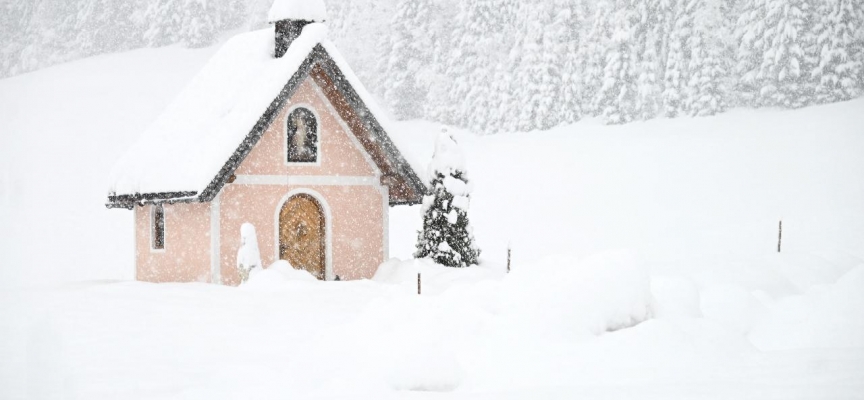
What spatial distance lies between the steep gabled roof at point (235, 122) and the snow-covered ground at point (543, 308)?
1229 mm

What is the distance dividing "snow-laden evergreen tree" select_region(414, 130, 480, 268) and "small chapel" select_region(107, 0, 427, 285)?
1.53 ft

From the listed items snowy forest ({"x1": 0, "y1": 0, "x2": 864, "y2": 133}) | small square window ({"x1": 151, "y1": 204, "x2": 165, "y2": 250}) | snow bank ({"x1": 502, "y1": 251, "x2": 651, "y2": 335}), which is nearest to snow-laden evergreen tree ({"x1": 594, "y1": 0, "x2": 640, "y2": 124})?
snowy forest ({"x1": 0, "y1": 0, "x2": 864, "y2": 133})

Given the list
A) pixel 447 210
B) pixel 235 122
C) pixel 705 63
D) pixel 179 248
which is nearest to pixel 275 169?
pixel 235 122

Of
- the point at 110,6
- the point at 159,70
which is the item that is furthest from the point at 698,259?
the point at 110,6

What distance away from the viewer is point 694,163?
134ft

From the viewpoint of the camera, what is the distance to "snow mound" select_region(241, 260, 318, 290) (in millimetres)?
18784

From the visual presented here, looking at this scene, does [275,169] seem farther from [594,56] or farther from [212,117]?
[594,56]

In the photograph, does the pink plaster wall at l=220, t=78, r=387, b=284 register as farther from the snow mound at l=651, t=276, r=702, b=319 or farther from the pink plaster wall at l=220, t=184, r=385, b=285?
the snow mound at l=651, t=276, r=702, b=319

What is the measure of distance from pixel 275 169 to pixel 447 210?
12.6ft

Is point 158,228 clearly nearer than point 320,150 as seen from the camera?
No

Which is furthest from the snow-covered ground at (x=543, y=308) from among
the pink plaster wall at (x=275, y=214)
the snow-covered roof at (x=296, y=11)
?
the snow-covered roof at (x=296, y=11)

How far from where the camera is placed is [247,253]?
19609mm

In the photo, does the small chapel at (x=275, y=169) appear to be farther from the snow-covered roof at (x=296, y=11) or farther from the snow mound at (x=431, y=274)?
the snow mound at (x=431, y=274)

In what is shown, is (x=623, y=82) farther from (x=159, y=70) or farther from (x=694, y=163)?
(x=159, y=70)
